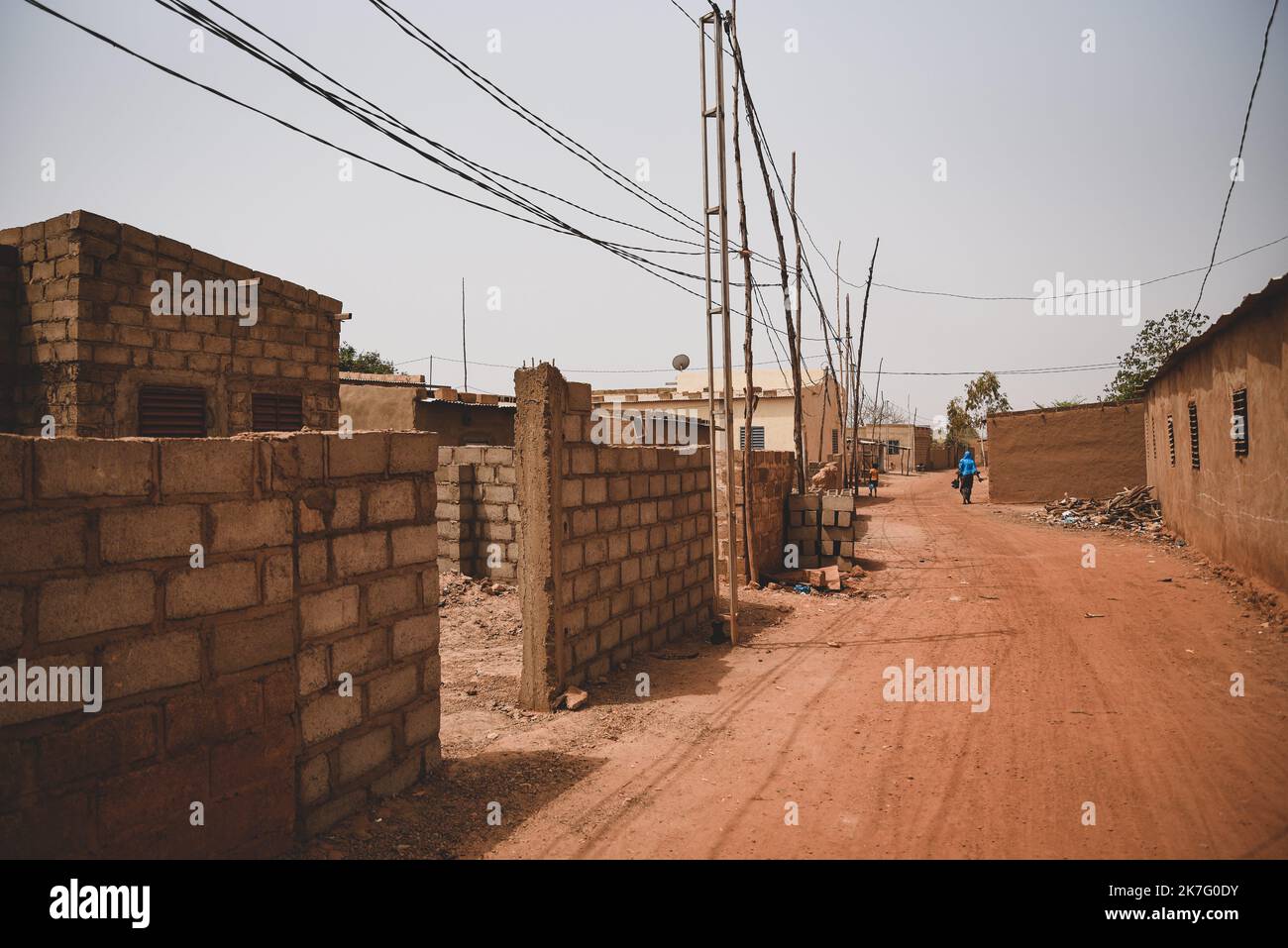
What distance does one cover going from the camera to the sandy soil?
3736mm

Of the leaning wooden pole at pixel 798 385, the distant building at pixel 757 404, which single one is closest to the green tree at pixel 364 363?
the distant building at pixel 757 404

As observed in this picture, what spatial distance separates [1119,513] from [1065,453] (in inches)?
169

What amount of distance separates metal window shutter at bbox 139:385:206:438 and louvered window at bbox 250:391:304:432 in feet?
2.15

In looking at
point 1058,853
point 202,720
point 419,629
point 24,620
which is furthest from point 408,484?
point 1058,853

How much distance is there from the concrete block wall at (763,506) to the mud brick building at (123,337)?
6343 mm

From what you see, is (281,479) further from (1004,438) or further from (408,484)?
(1004,438)

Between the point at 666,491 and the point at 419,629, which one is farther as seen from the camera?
the point at 666,491

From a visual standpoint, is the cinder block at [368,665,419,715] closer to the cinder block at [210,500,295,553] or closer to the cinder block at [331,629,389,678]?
the cinder block at [331,629,389,678]

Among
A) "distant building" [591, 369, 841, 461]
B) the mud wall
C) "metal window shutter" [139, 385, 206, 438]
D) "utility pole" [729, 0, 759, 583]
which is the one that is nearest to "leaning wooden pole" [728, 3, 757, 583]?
"utility pole" [729, 0, 759, 583]

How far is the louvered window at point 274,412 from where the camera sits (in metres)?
9.52

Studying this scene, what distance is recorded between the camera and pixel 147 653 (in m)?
2.84

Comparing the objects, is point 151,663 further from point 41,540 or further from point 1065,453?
point 1065,453

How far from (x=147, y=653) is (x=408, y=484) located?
5.39 ft
